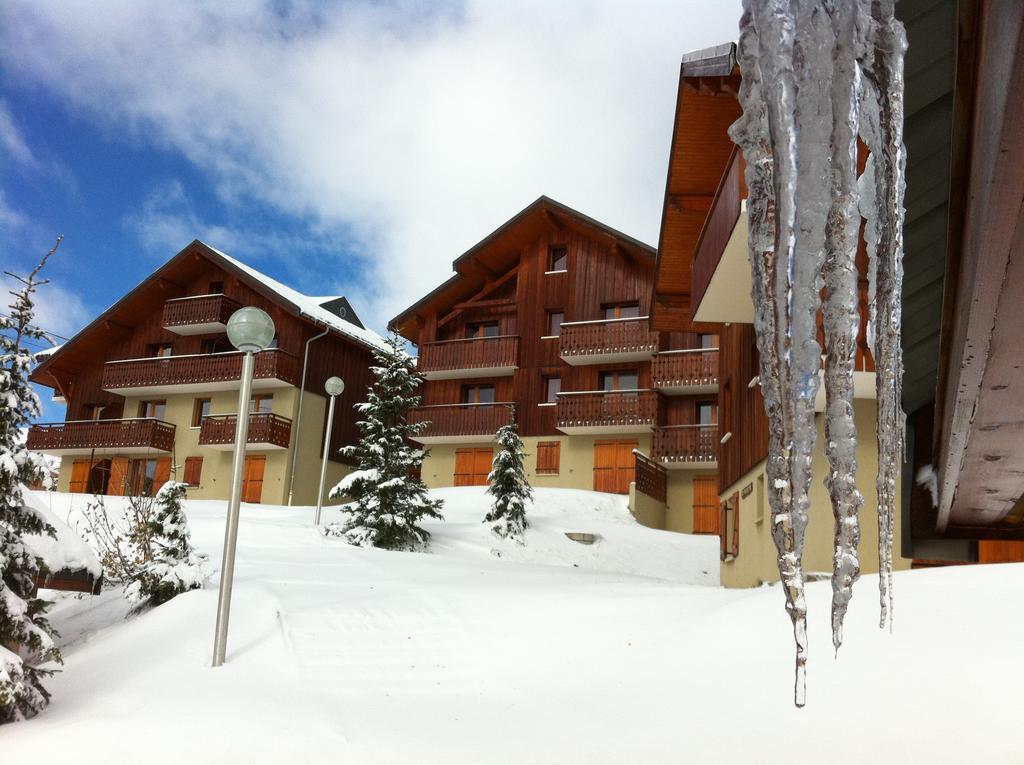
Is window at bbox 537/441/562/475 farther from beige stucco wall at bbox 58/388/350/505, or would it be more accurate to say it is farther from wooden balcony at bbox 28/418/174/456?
wooden balcony at bbox 28/418/174/456

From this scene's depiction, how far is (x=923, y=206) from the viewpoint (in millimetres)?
3367

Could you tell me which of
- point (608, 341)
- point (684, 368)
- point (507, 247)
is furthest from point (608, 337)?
point (507, 247)

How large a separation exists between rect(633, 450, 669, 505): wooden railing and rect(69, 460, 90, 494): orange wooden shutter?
19.8 metres

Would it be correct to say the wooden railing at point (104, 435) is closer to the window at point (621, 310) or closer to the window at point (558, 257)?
the window at point (558, 257)

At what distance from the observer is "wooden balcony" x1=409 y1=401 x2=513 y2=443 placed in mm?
28359

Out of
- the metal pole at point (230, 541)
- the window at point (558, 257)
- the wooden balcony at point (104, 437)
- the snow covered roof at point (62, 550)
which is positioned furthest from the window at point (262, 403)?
the metal pole at point (230, 541)

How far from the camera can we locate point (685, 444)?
2550cm

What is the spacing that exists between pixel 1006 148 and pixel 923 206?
1.56m

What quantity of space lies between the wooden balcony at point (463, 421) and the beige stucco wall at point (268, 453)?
355 cm

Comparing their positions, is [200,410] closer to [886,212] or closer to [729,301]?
[729,301]

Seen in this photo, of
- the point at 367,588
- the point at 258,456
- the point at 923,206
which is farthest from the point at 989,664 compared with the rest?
the point at 258,456

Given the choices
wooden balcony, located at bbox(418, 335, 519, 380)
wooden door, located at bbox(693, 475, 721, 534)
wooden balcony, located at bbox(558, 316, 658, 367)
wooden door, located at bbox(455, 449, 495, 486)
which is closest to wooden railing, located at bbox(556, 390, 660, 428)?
wooden balcony, located at bbox(558, 316, 658, 367)

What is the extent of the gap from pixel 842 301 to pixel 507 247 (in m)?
28.8

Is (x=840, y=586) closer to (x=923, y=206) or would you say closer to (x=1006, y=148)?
(x=1006, y=148)
